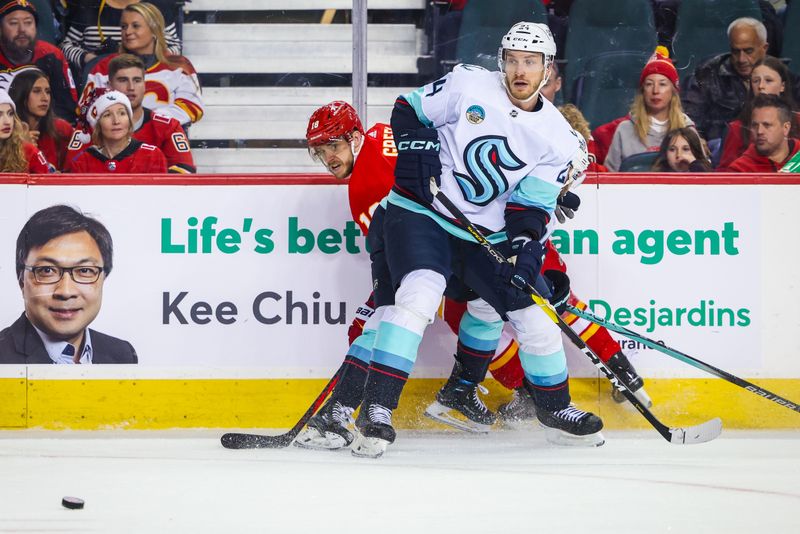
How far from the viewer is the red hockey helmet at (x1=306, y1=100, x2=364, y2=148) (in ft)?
11.9

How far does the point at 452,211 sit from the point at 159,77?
1518 millimetres

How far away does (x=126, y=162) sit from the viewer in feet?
13.5

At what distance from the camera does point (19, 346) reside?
3854 mm

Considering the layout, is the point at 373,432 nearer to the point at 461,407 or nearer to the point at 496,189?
the point at 461,407

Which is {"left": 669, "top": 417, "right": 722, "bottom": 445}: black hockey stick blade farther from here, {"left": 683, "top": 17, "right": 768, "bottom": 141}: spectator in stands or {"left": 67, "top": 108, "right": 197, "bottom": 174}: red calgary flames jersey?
{"left": 67, "top": 108, "right": 197, "bottom": 174}: red calgary flames jersey

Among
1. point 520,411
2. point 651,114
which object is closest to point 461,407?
point 520,411

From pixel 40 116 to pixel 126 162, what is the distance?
44cm

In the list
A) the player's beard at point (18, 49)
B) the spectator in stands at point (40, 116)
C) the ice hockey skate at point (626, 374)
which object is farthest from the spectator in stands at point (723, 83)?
the player's beard at point (18, 49)

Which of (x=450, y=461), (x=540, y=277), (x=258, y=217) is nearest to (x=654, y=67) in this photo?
(x=540, y=277)

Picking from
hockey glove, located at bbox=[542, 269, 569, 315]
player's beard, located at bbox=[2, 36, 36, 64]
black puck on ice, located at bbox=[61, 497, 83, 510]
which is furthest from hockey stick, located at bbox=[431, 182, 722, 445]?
player's beard, located at bbox=[2, 36, 36, 64]

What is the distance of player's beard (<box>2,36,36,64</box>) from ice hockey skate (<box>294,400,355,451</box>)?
6.17 feet

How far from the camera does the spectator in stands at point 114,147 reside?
4.10 meters

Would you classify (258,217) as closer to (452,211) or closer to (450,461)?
(452,211)

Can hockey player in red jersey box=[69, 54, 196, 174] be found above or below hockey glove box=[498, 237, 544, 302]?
above
